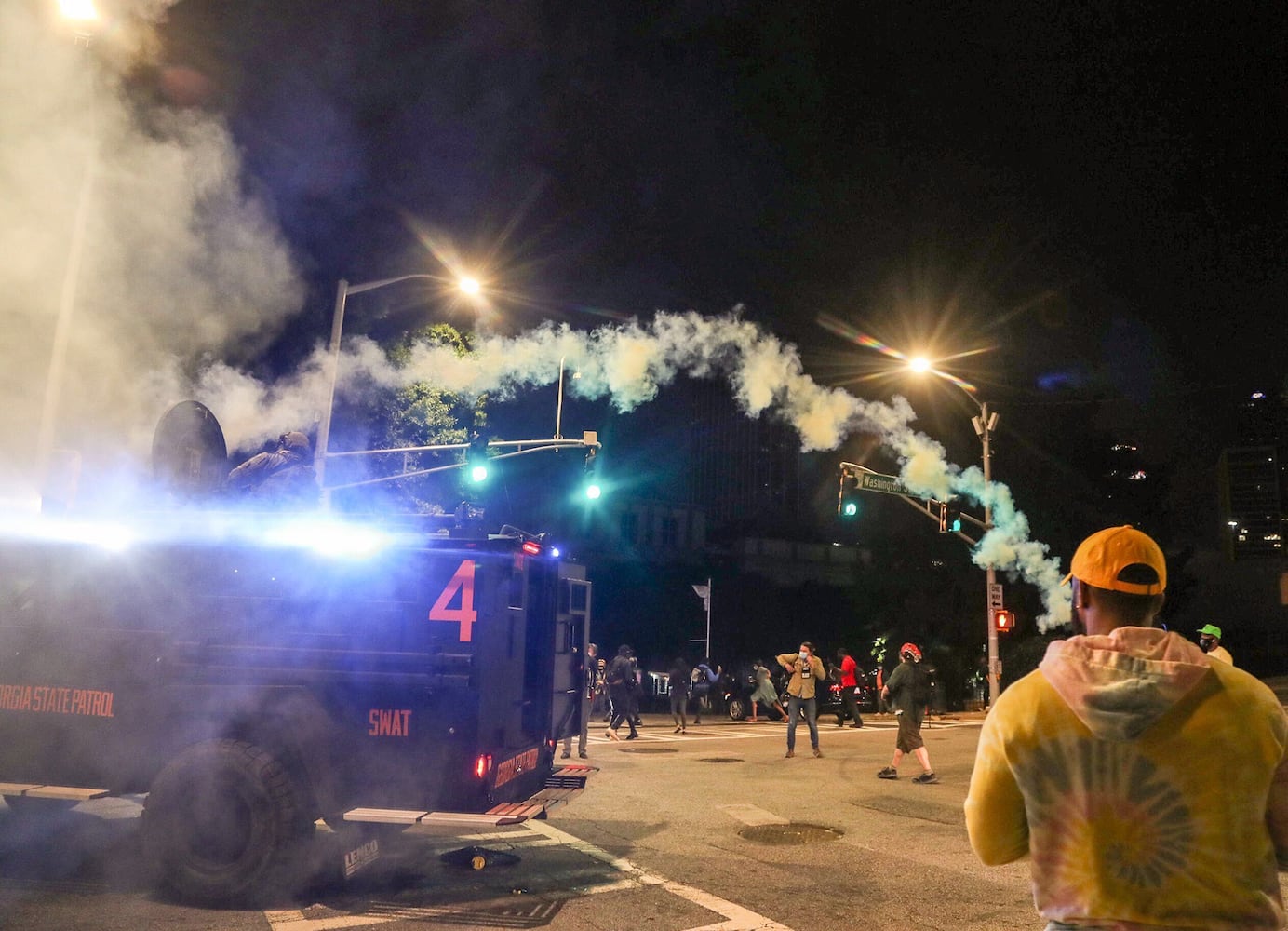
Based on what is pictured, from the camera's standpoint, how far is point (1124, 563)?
7.30 feet

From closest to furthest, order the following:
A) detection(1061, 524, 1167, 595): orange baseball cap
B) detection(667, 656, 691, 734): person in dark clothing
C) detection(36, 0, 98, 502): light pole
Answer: detection(1061, 524, 1167, 595): orange baseball cap < detection(36, 0, 98, 502): light pole < detection(667, 656, 691, 734): person in dark clothing

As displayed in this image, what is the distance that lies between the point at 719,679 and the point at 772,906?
946 inches

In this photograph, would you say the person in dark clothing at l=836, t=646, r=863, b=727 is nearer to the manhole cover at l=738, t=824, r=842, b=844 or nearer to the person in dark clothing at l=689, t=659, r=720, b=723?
the person in dark clothing at l=689, t=659, r=720, b=723

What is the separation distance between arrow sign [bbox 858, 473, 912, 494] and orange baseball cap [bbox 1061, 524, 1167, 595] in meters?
18.1

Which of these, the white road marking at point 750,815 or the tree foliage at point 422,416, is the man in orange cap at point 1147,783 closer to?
the white road marking at point 750,815

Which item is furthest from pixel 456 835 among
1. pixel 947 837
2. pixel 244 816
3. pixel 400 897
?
pixel 947 837

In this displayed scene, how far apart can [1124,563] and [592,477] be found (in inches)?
594

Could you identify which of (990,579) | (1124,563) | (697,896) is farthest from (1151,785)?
(990,579)

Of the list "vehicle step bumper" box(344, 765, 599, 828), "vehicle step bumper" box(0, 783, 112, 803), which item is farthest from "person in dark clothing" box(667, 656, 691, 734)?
"vehicle step bumper" box(0, 783, 112, 803)

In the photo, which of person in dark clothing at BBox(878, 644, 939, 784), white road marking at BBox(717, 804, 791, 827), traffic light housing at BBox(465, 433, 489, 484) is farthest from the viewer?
traffic light housing at BBox(465, 433, 489, 484)

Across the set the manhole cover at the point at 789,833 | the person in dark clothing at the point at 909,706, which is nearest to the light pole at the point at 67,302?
the manhole cover at the point at 789,833

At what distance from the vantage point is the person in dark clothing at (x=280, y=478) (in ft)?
24.6

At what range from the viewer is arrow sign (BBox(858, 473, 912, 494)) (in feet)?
65.9

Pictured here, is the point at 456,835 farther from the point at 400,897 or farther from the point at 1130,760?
the point at 1130,760
